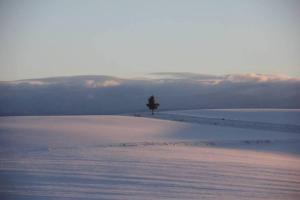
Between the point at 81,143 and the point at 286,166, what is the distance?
1072 centimetres

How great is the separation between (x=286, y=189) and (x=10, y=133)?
1929 cm

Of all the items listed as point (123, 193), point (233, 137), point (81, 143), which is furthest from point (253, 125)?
point (123, 193)

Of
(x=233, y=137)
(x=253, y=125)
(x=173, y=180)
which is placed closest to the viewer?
(x=173, y=180)

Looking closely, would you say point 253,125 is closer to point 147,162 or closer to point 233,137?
point 233,137

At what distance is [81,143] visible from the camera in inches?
949

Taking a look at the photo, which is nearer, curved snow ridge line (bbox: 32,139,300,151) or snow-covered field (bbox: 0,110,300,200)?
snow-covered field (bbox: 0,110,300,200)

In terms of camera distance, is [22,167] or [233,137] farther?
[233,137]

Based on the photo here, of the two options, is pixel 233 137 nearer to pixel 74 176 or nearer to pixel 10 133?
pixel 10 133

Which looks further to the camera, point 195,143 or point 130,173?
point 195,143

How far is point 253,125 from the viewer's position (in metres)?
40.8

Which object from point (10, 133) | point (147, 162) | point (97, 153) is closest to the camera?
point (147, 162)

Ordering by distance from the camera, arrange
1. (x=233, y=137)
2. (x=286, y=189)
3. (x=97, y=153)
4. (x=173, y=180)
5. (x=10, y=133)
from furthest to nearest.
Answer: (x=233, y=137) < (x=10, y=133) < (x=97, y=153) < (x=173, y=180) < (x=286, y=189)

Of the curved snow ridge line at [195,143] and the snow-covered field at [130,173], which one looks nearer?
the snow-covered field at [130,173]

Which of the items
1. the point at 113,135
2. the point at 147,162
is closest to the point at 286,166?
the point at 147,162
